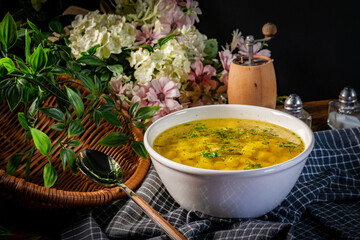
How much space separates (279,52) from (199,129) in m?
1.18

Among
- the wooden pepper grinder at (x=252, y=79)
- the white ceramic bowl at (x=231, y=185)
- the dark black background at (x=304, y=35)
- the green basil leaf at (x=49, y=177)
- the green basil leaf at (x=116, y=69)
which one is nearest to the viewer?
the white ceramic bowl at (x=231, y=185)

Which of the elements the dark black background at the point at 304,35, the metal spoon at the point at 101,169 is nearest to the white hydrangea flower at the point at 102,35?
the metal spoon at the point at 101,169

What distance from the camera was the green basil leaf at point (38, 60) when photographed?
958mm

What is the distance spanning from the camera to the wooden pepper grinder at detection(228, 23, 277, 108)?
57.0 inches

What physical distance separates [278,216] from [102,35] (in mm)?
805

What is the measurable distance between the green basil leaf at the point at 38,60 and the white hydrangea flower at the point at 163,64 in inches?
19.0

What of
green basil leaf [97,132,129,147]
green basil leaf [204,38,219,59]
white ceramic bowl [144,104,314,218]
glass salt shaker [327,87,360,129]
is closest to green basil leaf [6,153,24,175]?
green basil leaf [97,132,129,147]

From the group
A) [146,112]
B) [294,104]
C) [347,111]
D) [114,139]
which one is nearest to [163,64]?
[146,112]

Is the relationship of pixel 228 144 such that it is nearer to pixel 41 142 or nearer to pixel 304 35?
pixel 41 142

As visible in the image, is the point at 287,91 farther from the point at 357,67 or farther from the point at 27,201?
the point at 27,201

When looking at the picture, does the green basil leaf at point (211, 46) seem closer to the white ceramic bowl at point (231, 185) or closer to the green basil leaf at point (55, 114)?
the white ceramic bowl at point (231, 185)

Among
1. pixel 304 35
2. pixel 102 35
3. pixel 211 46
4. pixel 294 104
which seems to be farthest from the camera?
pixel 304 35

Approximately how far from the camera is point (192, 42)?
1.54 meters

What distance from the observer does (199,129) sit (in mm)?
1216
